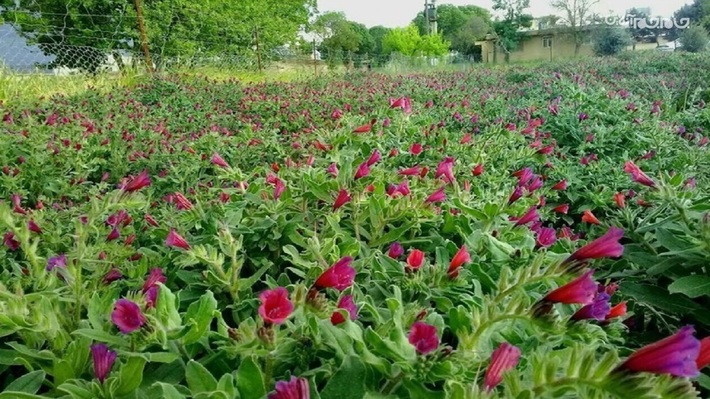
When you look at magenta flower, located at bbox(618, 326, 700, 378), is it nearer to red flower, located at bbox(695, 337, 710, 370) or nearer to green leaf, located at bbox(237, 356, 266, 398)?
red flower, located at bbox(695, 337, 710, 370)

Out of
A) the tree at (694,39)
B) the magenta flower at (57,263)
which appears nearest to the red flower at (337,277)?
the magenta flower at (57,263)

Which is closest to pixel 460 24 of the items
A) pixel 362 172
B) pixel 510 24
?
pixel 510 24

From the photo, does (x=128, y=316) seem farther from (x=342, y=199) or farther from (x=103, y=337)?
(x=342, y=199)

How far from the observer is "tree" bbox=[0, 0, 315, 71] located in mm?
13422

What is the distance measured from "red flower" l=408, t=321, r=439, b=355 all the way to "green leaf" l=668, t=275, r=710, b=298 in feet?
2.23

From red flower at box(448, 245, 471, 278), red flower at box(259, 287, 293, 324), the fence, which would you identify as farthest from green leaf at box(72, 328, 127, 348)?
the fence

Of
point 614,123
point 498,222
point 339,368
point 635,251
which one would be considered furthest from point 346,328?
point 614,123

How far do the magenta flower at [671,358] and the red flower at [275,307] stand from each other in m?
0.38

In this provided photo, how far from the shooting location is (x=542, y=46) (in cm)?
4303

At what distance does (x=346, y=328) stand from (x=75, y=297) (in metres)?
0.52

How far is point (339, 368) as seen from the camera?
0.70 meters

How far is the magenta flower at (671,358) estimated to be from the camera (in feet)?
1.77

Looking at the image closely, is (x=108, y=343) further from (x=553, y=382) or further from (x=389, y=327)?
(x=553, y=382)

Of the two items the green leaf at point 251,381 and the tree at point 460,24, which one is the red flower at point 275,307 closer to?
the green leaf at point 251,381
